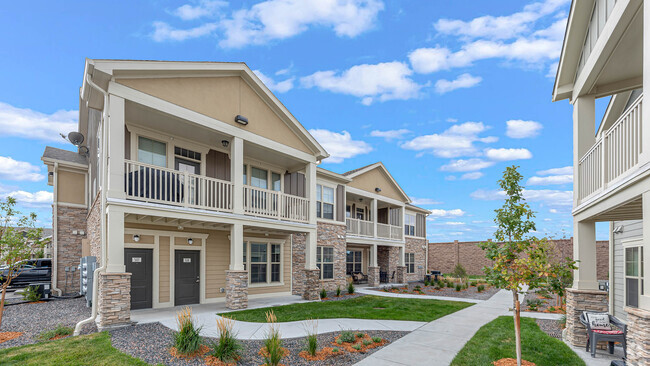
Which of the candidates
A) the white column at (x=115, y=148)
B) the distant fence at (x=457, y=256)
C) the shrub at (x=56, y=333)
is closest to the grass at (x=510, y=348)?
the shrub at (x=56, y=333)

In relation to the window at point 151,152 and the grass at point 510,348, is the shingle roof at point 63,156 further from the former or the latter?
the grass at point 510,348

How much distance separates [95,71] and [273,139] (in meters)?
6.19

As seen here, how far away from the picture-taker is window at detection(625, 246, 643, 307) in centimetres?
840

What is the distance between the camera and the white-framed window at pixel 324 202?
714 inches

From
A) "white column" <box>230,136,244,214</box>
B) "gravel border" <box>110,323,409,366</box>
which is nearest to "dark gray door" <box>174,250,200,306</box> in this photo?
"white column" <box>230,136,244,214</box>

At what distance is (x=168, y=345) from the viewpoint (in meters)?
6.95

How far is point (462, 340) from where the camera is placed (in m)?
8.20

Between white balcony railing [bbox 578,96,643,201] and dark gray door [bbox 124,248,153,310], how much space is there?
12.3m

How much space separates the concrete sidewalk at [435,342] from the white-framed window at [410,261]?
1378 centimetres

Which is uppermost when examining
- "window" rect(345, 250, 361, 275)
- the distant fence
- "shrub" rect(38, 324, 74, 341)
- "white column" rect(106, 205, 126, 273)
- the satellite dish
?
the satellite dish

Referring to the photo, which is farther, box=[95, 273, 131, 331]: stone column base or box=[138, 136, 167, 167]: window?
box=[138, 136, 167, 167]: window

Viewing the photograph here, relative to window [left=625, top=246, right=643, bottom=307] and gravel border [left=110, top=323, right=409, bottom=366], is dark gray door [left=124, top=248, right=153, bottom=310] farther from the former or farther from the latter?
window [left=625, top=246, right=643, bottom=307]

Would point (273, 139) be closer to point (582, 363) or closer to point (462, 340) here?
point (462, 340)

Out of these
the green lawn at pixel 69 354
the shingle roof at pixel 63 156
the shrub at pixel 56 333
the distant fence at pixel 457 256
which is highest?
the shingle roof at pixel 63 156
